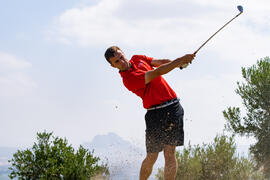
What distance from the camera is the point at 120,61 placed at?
4.49m

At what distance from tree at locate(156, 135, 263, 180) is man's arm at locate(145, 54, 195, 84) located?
6.62m

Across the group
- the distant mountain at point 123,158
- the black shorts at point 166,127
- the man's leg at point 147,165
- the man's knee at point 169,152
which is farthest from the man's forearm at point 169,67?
the distant mountain at point 123,158

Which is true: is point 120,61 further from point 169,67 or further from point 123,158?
point 123,158

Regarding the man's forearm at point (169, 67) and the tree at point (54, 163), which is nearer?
the man's forearm at point (169, 67)

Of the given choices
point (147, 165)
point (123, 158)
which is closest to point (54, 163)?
point (123, 158)

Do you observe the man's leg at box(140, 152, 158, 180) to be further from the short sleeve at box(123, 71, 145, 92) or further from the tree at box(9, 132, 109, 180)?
the tree at box(9, 132, 109, 180)

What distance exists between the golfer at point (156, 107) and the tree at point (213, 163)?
6053 mm

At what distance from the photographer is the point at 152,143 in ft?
14.7

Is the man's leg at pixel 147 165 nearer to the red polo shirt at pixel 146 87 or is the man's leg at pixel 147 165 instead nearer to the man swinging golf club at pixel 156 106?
the man swinging golf club at pixel 156 106

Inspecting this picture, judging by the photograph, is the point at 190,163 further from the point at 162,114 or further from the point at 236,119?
the point at 162,114

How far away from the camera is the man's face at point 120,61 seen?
4.48m

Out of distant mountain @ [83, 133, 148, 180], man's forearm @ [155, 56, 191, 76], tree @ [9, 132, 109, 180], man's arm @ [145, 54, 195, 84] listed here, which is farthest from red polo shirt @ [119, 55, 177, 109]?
tree @ [9, 132, 109, 180]

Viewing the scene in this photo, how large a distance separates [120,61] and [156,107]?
0.70 metres

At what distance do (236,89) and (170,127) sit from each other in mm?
10821
